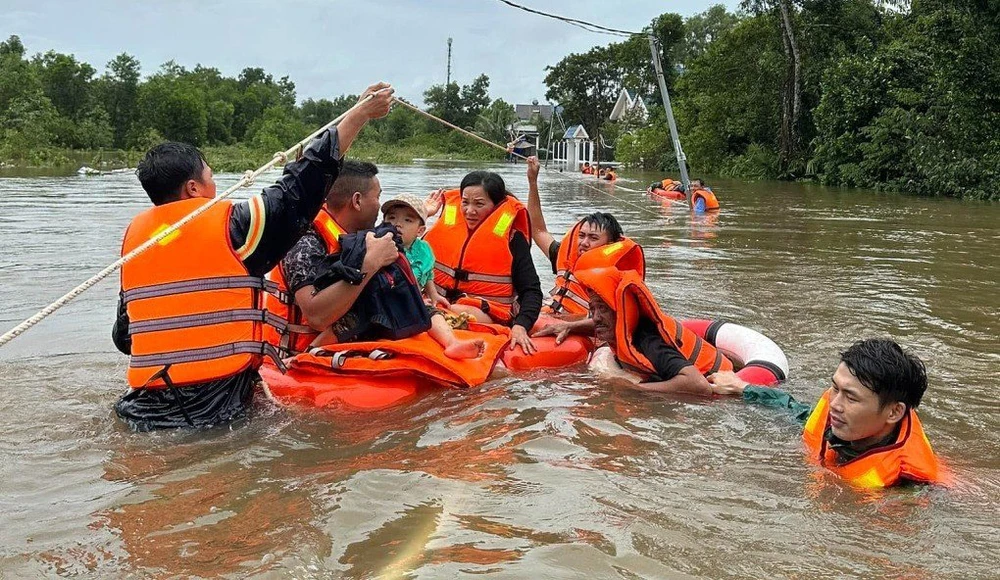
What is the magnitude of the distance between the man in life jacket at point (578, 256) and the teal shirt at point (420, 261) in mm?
874

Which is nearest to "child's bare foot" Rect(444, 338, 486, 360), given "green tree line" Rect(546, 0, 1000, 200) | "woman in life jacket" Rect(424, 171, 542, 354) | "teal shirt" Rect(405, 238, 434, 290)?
"teal shirt" Rect(405, 238, 434, 290)

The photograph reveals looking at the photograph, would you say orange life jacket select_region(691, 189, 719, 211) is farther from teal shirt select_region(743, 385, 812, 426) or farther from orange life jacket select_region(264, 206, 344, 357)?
orange life jacket select_region(264, 206, 344, 357)

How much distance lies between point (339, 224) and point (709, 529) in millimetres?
2553

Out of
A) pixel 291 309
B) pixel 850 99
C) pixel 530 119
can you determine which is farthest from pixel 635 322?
pixel 530 119

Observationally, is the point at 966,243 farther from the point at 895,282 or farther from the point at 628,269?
the point at 628,269

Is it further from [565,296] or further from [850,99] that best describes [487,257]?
[850,99]

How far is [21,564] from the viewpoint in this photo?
260cm

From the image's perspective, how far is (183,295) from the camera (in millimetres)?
3607

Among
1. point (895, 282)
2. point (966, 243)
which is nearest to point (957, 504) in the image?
point (895, 282)

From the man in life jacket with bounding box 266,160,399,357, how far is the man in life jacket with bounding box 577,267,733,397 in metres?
1.23

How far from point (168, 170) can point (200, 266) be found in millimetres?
461

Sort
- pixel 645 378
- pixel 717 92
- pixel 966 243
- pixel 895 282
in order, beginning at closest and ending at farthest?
pixel 645 378
pixel 895 282
pixel 966 243
pixel 717 92

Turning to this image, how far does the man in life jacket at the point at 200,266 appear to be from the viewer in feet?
11.8

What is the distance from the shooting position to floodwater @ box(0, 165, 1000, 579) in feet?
8.67
